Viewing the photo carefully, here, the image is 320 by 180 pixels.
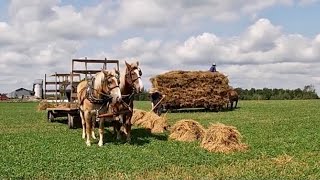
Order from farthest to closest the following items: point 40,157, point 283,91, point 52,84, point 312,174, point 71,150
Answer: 1. point 283,91
2. point 52,84
3. point 71,150
4. point 40,157
5. point 312,174

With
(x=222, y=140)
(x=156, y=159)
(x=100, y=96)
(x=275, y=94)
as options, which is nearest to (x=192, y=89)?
(x=100, y=96)

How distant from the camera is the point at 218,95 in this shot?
37.6 meters

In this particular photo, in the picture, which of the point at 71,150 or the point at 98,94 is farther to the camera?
the point at 98,94

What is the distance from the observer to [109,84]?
15.9m

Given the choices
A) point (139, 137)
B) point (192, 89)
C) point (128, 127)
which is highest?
point (192, 89)

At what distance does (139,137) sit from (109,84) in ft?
9.83

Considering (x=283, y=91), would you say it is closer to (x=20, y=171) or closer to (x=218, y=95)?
(x=218, y=95)

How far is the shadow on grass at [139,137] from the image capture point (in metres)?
16.6

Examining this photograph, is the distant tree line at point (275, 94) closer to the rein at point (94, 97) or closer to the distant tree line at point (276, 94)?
the distant tree line at point (276, 94)

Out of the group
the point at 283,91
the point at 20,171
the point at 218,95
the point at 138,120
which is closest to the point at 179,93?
the point at 218,95

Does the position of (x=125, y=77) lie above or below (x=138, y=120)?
above

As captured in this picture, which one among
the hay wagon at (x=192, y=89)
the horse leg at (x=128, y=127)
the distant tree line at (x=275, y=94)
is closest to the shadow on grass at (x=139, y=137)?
the horse leg at (x=128, y=127)

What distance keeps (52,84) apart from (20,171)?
59.6 ft

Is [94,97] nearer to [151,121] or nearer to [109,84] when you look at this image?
[109,84]
